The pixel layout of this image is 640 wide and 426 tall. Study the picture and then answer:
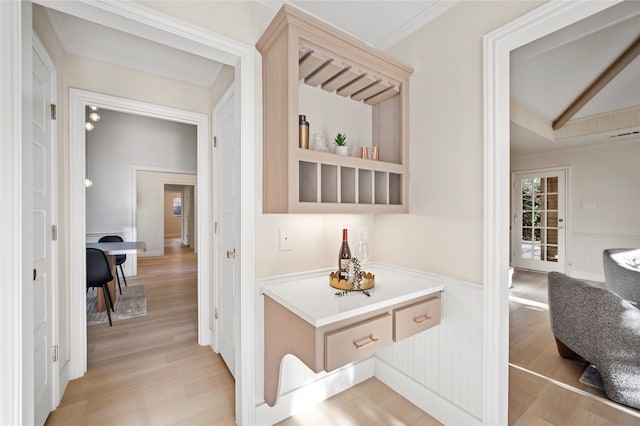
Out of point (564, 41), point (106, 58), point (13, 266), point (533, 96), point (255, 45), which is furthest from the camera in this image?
point (533, 96)

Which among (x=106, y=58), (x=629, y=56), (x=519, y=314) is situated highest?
(x=629, y=56)

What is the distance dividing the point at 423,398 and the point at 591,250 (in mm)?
5346

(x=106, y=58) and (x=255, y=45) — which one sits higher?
(x=106, y=58)

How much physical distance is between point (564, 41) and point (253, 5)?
215 centimetres

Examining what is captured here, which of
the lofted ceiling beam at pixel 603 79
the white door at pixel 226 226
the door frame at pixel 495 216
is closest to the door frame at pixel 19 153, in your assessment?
the white door at pixel 226 226

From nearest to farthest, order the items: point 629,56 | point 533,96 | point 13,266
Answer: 1. point 13,266
2. point 629,56
3. point 533,96

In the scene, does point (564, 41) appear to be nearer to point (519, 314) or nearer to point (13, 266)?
point (519, 314)

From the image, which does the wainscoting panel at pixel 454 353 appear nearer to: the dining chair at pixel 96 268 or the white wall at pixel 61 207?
the white wall at pixel 61 207

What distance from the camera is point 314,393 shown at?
6.05 feet

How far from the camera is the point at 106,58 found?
220 cm

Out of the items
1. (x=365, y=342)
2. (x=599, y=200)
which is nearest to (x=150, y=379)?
(x=365, y=342)

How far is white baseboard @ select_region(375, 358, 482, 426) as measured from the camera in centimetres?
158

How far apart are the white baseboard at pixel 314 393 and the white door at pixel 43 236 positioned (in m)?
1.21

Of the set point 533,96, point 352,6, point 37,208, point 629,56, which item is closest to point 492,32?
point 352,6
